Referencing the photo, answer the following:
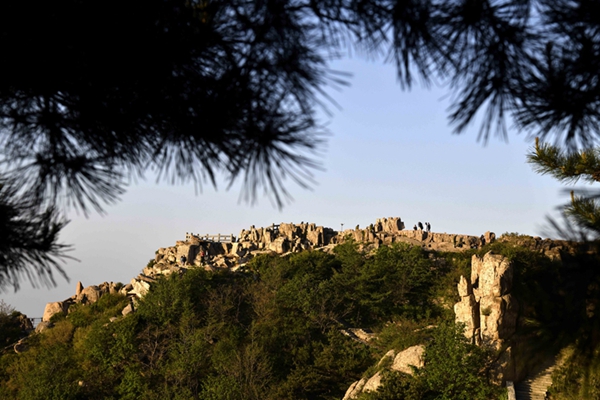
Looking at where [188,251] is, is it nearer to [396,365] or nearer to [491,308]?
[396,365]

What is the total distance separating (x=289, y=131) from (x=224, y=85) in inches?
23.0

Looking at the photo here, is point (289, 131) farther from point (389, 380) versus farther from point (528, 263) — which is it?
point (528, 263)

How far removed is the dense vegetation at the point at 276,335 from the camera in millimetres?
30069

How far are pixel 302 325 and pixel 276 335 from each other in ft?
6.55

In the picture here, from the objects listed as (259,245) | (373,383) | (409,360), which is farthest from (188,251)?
(409,360)

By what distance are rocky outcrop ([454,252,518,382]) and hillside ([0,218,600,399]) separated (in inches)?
2.3

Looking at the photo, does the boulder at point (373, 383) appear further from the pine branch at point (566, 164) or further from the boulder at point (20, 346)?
the boulder at point (20, 346)

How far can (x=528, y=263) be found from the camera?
35.5 metres

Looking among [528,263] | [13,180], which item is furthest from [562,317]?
[528,263]

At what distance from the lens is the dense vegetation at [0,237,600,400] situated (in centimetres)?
3007

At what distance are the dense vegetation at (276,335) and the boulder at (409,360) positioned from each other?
48cm

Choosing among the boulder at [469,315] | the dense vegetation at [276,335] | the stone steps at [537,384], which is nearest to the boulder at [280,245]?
the dense vegetation at [276,335]

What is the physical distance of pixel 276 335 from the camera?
36.7 metres

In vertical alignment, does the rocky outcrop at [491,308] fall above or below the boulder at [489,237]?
below
